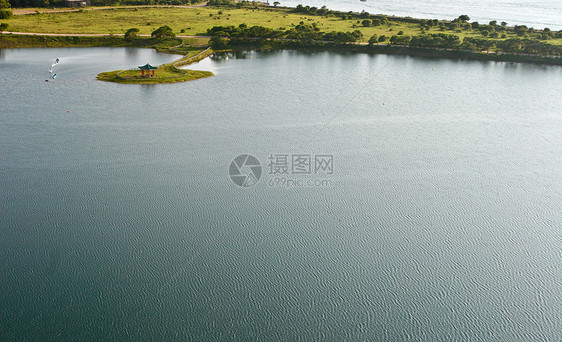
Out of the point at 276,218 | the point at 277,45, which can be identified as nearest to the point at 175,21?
the point at 277,45

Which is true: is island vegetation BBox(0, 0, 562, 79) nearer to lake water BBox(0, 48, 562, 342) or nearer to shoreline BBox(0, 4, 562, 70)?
shoreline BBox(0, 4, 562, 70)

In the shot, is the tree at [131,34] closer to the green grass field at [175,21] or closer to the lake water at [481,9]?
the green grass field at [175,21]

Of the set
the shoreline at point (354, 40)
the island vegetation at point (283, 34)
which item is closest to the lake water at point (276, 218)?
the island vegetation at point (283, 34)

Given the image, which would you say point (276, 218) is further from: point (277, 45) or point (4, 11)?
point (4, 11)

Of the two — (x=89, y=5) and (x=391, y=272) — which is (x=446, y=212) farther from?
(x=89, y=5)

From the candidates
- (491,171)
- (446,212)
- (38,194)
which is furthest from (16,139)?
(491,171)

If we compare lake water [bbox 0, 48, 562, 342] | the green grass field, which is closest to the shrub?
the green grass field
